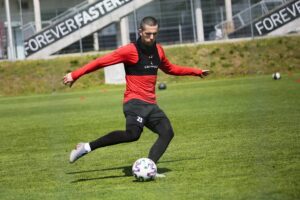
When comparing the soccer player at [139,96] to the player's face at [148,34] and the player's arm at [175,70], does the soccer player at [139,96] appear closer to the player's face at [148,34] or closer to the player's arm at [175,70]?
the player's face at [148,34]

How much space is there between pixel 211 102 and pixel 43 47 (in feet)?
77.3

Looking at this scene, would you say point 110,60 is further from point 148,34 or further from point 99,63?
point 148,34

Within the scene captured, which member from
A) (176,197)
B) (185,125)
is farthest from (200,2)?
Answer: (176,197)

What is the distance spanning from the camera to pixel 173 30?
148ft

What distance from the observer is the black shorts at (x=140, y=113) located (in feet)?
34.1

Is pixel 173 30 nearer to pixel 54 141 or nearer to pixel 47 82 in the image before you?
pixel 47 82

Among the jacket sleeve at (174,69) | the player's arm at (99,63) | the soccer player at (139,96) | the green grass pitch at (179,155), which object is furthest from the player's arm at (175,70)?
the green grass pitch at (179,155)

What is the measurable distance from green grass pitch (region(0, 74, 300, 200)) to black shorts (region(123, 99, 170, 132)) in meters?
0.76

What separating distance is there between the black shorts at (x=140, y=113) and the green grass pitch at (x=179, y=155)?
0.76m

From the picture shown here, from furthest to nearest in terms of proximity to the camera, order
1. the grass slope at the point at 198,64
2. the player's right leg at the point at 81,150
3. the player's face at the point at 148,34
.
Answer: the grass slope at the point at 198,64 → the player's right leg at the point at 81,150 → the player's face at the point at 148,34

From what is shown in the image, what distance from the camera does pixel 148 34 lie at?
33.4 ft

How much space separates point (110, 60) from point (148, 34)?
62 cm

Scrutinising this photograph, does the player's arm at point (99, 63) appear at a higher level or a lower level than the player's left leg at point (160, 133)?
higher

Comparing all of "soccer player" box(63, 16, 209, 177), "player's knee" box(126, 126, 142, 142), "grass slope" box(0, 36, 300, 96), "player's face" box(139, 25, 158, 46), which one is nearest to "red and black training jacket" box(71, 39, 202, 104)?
"soccer player" box(63, 16, 209, 177)
